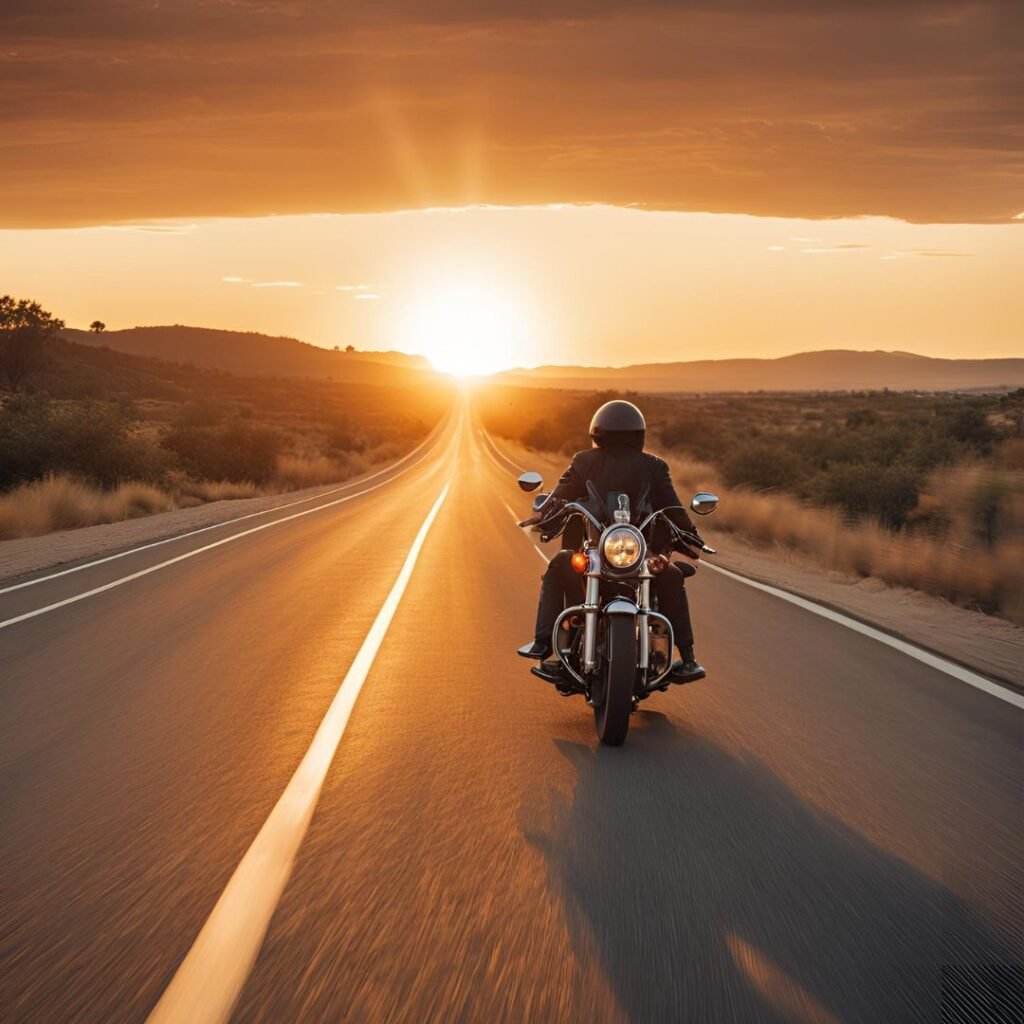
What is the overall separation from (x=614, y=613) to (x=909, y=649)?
4.40 metres

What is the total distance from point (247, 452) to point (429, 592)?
99.8ft

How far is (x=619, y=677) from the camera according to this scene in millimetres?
6391

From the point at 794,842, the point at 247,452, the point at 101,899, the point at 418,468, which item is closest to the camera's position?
the point at 101,899

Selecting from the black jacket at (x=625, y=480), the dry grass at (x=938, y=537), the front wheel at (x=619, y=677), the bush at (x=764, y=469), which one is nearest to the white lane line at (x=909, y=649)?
the dry grass at (x=938, y=537)

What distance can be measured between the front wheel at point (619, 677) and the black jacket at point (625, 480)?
98cm

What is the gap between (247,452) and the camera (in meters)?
42.2

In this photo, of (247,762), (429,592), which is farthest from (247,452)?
(247,762)

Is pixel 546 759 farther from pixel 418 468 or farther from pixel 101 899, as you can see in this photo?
pixel 418 468

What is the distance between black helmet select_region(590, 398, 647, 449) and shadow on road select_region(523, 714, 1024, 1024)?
2426 millimetres

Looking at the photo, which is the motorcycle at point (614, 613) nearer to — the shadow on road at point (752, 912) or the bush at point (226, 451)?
the shadow on road at point (752, 912)

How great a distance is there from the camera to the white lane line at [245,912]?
339 cm

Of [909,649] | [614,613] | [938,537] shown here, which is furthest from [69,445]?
[614,613]

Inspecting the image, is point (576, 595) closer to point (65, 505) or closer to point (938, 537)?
point (938, 537)

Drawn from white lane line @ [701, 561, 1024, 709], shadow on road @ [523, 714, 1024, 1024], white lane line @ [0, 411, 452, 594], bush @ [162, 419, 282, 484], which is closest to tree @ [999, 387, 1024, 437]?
white lane line @ [0, 411, 452, 594]
